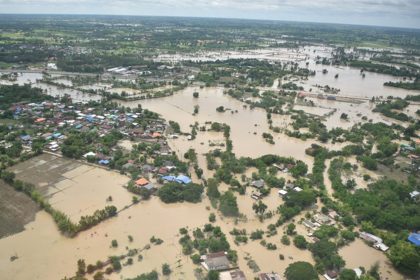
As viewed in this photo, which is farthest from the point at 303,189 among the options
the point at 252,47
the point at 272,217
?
the point at 252,47

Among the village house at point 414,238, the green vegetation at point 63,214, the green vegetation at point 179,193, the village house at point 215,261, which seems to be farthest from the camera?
the green vegetation at point 179,193

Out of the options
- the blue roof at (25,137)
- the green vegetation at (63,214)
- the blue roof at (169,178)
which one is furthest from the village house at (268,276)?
the blue roof at (25,137)

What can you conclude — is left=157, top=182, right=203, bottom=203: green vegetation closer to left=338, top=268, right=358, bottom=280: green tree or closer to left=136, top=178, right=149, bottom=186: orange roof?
left=136, top=178, right=149, bottom=186: orange roof

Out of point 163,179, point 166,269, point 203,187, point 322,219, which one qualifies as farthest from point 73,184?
point 322,219

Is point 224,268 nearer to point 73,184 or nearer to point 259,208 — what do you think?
point 259,208

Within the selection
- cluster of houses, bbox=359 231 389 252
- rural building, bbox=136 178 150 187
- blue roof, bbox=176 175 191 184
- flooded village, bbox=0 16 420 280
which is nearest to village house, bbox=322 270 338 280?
flooded village, bbox=0 16 420 280

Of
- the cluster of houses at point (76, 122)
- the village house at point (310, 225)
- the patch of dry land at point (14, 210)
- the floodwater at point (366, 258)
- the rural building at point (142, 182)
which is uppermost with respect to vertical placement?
the cluster of houses at point (76, 122)

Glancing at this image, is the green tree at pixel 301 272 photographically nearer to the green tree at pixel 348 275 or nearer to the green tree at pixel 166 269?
the green tree at pixel 348 275
